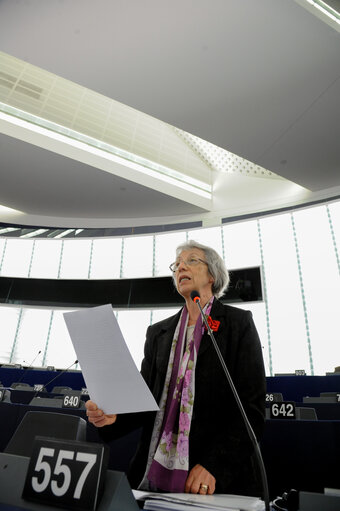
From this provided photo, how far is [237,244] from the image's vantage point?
11.6 metres

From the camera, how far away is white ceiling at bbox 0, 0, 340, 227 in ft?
19.8

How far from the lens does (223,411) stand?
4.69 feet

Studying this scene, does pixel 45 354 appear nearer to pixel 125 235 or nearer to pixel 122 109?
pixel 125 235

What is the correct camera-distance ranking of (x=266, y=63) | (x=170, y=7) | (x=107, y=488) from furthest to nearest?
(x=266, y=63), (x=170, y=7), (x=107, y=488)

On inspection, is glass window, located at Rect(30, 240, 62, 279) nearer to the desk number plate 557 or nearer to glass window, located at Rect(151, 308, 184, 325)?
glass window, located at Rect(151, 308, 184, 325)

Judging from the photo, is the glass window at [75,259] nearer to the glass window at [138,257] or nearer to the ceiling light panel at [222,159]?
the glass window at [138,257]

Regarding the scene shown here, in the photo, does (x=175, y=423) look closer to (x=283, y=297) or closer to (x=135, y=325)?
(x=283, y=297)

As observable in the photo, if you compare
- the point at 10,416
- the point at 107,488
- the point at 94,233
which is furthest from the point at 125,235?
the point at 107,488

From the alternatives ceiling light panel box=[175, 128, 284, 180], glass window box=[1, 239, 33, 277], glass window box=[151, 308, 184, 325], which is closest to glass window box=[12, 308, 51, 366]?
glass window box=[1, 239, 33, 277]

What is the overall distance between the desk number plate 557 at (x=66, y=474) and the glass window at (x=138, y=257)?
453 inches

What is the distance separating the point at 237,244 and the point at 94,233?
5359 millimetres

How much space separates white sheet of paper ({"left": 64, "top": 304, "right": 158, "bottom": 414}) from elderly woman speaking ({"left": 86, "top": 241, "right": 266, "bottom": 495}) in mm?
115

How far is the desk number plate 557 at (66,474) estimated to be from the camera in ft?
2.30

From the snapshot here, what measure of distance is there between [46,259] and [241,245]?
6997mm
